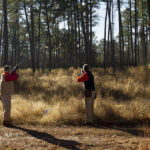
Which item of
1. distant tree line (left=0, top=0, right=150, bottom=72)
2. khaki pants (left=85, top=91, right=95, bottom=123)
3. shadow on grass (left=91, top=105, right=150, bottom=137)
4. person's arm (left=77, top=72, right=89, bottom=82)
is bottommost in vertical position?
shadow on grass (left=91, top=105, right=150, bottom=137)

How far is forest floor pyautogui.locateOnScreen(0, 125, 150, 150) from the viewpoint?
4590 mm

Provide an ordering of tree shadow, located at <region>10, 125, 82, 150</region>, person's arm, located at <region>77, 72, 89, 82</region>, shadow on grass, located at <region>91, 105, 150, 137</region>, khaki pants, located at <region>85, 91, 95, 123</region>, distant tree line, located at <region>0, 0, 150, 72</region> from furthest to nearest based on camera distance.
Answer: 1. distant tree line, located at <region>0, 0, 150, 72</region>
2. khaki pants, located at <region>85, 91, 95, 123</region>
3. person's arm, located at <region>77, 72, 89, 82</region>
4. shadow on grass, located at <region>91, 105, 150, 137</region>
5. tree shadow, located at <region>10, 125, 82, 150</region>

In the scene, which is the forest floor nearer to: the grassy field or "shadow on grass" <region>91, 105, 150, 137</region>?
the grassy field

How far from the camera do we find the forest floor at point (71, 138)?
4590 millimetres

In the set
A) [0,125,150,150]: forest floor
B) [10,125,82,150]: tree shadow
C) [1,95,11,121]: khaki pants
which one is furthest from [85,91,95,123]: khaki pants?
[1,95,11,121]: khaki pants

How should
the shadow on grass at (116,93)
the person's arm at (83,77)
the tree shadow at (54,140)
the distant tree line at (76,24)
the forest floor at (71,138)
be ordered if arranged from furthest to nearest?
the distant tree line at (76,24)
the shadow on grass at (116,93)
the person's arm at (83,77)
the tree shadow at (54,140)
the forest floor at (71,138)

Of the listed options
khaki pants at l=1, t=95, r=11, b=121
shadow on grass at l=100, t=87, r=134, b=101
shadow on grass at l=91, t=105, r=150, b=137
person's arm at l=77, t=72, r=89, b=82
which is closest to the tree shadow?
khaki pants at l=1, t=95, r=11, b=121

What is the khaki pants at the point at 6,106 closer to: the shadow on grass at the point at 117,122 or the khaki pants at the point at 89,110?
the khaki pants at the point at 89,110

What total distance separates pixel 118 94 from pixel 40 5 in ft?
58.0

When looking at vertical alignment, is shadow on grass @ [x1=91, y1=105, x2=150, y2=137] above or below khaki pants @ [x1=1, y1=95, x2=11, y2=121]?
below

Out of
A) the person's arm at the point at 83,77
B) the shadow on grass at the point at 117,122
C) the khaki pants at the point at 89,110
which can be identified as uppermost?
the person's arm at the point at 83,77

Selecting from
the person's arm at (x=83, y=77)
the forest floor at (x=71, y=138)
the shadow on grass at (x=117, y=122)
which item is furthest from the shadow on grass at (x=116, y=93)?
the forest floor at (x=71, y=138)

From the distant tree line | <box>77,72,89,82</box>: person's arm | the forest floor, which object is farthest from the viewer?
the distant tree line

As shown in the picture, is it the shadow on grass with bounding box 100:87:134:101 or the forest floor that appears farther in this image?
the shadow on grass with bounding box 100:87:134:101
